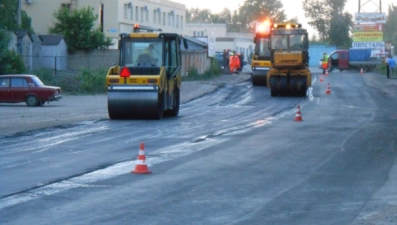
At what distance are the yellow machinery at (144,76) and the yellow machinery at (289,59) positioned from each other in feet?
34.7

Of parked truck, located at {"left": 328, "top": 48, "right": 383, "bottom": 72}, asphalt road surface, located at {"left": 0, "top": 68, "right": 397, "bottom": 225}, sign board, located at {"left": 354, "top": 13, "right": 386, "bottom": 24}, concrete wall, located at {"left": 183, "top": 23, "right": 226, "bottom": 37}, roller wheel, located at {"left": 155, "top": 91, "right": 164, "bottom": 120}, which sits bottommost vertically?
asphalt road surface, located at {"left": 0, "top": 68, "right": 397, "bottom": 225}

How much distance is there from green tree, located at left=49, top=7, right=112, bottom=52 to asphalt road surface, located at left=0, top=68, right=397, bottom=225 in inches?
1568

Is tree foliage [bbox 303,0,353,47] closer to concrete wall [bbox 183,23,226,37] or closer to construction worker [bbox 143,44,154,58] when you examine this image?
concrete wall [bbox 183,23,226,37]

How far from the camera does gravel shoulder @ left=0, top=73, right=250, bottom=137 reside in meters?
23.4

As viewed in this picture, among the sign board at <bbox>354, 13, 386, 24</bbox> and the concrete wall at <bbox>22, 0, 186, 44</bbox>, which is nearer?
the concrete wall at <bbox>22, 0, 186, 44</bbox>

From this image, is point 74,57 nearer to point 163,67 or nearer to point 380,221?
point 163,67

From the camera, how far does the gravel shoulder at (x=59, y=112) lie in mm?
23375

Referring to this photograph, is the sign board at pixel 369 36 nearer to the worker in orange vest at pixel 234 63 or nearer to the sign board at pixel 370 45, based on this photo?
the sign board at pixel 370 45

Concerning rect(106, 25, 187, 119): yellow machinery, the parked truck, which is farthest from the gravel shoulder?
the parked truck

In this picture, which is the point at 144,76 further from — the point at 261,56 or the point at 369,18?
the point at 369,18

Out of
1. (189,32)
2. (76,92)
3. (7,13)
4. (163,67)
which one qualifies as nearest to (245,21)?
(189,32)

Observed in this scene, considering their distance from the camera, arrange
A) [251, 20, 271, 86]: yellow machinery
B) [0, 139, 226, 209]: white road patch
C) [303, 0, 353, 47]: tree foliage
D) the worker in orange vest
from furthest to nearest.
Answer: [303, 0, 353, 47]: tree foliage → the worker in orange vest → [251, 20, 271, 86]: yellow machinery → [0, 139, 226, 209]: white road patch

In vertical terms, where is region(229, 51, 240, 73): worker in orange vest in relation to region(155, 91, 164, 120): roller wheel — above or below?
above

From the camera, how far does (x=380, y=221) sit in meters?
9.49
